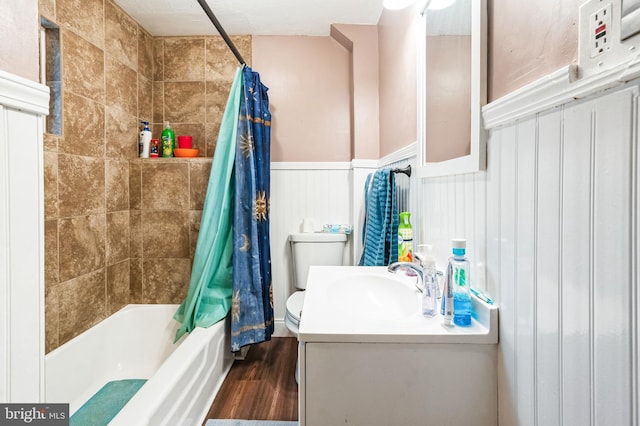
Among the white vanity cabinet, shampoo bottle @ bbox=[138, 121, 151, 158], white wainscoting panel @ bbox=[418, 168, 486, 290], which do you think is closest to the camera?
the white vanity cabinet

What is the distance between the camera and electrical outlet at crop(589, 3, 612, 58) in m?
0.44

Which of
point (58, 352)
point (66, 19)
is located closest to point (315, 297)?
point (58, 352)

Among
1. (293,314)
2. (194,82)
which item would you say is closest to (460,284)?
(293,314)

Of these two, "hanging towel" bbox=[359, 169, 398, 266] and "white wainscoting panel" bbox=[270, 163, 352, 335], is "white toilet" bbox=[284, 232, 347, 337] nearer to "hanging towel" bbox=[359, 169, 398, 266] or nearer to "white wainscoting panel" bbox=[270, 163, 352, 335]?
"white wainscoting panel" bbox=[270, 163, 352, 335]

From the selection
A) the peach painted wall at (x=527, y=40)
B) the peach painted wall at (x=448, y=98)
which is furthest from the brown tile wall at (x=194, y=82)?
the peach painted wall at (x=527, y=40)

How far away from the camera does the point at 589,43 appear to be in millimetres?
467

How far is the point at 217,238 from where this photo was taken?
1.82 m

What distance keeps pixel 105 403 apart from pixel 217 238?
99cm

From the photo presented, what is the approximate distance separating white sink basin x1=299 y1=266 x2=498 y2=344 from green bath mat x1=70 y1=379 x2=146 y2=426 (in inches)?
51.0

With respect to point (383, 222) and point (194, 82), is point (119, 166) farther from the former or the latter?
point (383, 222)

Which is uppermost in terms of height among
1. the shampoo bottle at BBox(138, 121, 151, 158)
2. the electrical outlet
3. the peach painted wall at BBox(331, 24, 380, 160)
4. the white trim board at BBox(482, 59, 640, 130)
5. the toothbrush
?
the peach painted wall at BBox(331, 24, 380, 160)

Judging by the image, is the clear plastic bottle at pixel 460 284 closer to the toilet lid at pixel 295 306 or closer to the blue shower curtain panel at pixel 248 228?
the toilet lid at pixel 295 306

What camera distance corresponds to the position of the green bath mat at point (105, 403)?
148 cm

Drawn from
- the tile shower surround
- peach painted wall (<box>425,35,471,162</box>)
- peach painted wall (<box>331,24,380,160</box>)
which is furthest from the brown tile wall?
peach painted wall (<box>425,35,471,162</box>)
